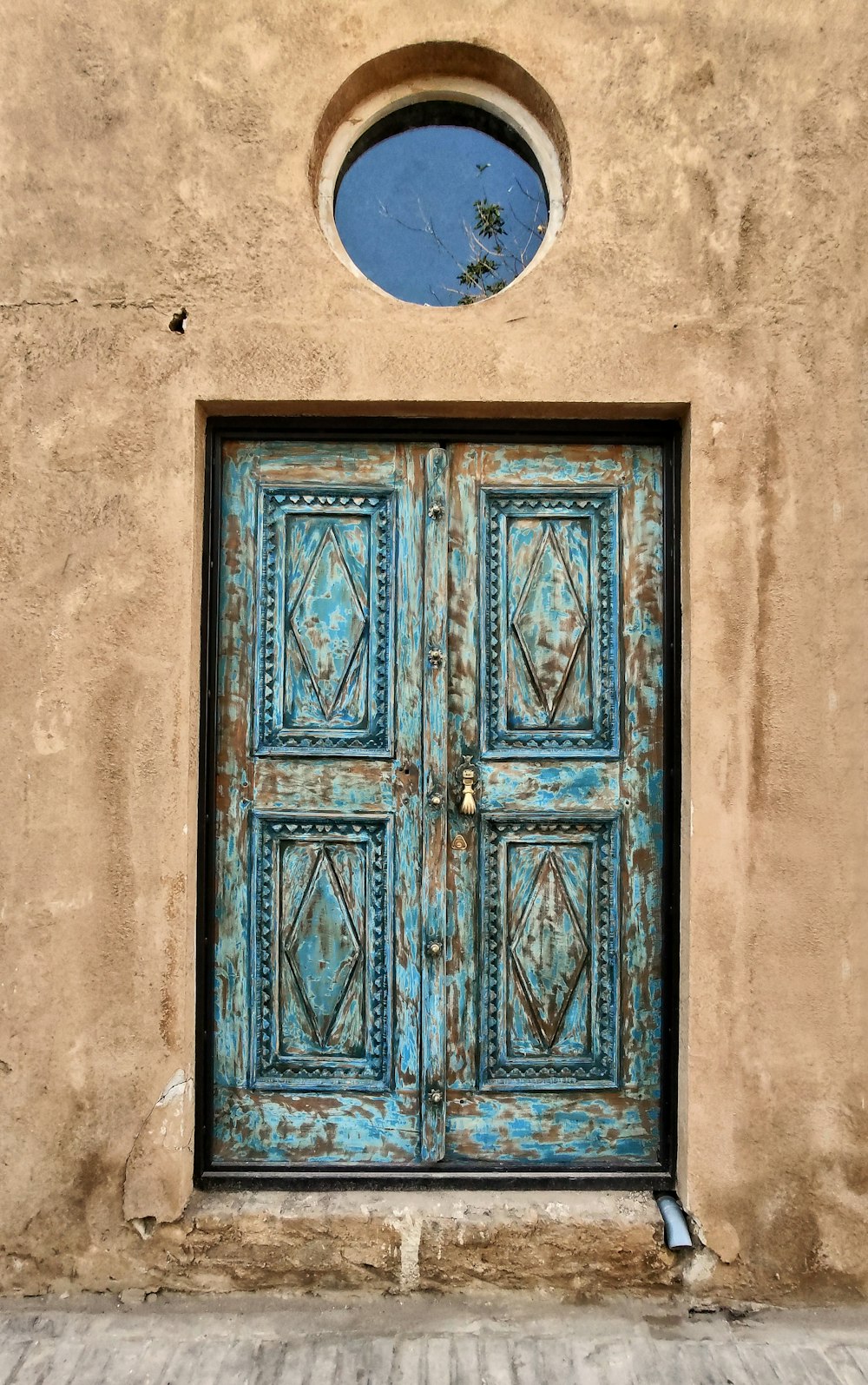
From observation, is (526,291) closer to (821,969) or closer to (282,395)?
(282,395)

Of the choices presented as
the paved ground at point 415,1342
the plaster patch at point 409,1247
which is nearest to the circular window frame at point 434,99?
the plaster patch at point 409,1247

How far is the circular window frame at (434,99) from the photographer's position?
243 centimetres

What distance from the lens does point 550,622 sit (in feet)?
7.96

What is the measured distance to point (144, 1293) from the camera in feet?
7.30

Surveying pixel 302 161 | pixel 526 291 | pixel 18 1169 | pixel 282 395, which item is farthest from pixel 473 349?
pixel 18 1169

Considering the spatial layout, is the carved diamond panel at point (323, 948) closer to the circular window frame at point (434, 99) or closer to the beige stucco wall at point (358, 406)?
the beige stucco wall at point (358, 406)

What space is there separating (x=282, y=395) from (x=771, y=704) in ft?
A: 5.28

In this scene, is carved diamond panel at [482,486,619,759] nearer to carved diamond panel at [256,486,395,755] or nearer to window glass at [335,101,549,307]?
carved diamond panel at [256,486,395,755]

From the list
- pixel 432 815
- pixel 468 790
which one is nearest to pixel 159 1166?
pixel 432 815

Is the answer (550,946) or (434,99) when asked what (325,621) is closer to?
(550,946)

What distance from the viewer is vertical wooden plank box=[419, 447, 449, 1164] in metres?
2.38

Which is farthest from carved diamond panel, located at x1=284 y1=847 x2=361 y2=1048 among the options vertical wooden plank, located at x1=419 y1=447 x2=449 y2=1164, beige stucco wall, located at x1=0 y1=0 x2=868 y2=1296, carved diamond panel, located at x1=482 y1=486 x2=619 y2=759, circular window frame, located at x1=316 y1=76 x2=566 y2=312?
circular window frame, located at x1=316 y1=76 x2=566 y2=312

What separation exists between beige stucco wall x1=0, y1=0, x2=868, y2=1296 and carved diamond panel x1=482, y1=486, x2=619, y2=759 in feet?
0.86

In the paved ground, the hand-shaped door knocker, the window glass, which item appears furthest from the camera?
the window glass
